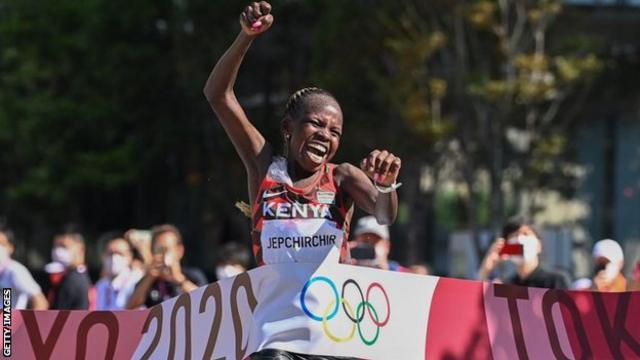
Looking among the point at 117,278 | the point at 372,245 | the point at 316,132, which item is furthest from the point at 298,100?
the point at 117,278

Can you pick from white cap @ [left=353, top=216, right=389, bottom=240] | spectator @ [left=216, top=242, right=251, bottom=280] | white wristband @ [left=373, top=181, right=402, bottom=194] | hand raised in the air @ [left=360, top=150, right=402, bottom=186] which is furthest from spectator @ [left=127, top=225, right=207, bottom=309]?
hand raised in the air @ [left=360, top=150, right=402, bottom=186]

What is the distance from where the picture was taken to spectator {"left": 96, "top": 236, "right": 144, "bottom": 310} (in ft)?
34.3

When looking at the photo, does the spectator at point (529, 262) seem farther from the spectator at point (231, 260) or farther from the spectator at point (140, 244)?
the spectator at point (140, 244)

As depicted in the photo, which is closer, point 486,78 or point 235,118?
point 235,118

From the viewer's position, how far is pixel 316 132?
5.43m

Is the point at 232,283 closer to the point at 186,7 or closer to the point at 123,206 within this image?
the point at 186,7

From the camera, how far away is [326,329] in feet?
17.3

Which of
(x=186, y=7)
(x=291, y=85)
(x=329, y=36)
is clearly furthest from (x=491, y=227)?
(x=186, y=7)

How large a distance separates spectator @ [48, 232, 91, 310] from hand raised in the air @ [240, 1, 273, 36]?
212 inches

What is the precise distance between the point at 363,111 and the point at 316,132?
18.1 metres

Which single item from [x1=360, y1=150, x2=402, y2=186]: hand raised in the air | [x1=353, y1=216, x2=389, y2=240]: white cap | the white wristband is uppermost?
[x1=360, y1=150, x2=402, y2=186]: hand raised in the air

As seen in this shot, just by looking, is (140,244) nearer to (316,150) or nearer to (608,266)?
(608,266)

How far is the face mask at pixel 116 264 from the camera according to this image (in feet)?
36.4
